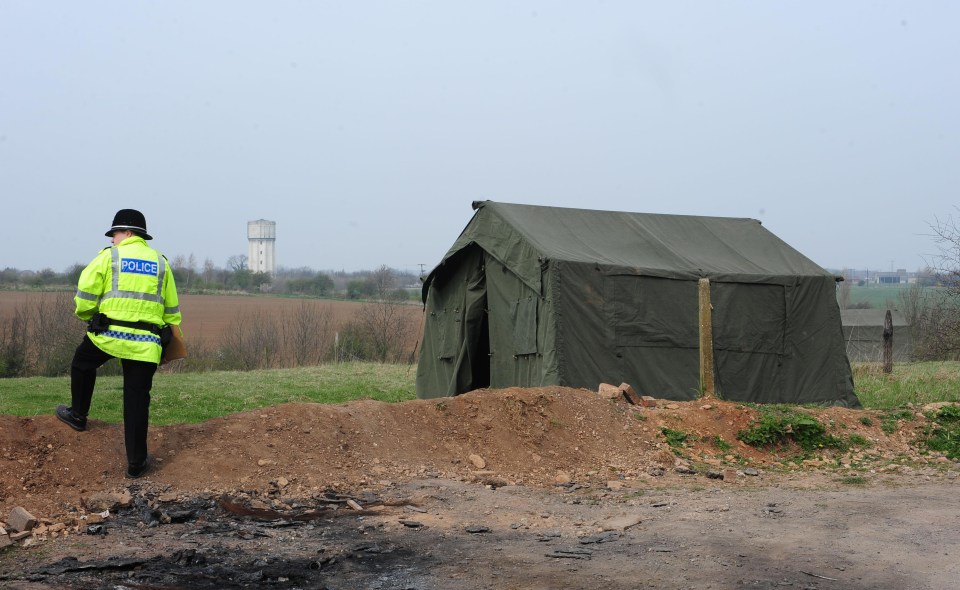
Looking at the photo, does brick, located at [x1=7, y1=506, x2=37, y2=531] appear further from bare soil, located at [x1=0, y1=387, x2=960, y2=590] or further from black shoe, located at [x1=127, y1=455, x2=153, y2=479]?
black shoe, located at [x1=127, y1=455, x2=153, y2=479]

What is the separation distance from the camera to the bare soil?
186 inches

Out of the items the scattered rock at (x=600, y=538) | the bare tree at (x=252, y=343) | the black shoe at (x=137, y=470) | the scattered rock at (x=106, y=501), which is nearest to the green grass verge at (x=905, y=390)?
the scattered rock at (x=600, y=538)

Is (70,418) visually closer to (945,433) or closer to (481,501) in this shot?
(481,501)

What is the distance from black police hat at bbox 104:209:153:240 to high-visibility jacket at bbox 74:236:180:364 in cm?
11

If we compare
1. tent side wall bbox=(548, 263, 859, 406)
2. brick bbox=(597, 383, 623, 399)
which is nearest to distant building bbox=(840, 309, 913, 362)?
tent side wall bbox=(548, 263, 859, 406)

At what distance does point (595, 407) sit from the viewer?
9.05m

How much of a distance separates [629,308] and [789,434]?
321 centimetres

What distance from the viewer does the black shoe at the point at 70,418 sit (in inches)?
261

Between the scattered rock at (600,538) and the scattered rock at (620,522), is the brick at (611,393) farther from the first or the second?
the scattered rock at (600,538)

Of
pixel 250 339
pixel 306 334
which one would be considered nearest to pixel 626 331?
pixel 306 334

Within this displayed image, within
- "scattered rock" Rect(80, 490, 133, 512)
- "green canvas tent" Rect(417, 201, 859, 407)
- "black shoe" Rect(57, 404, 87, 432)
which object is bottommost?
"scattered rock" Rect(80, 490, 133, 512)

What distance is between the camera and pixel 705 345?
10.6m

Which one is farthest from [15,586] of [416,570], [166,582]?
[416,570]

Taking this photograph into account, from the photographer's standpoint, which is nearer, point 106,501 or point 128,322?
point 106,501
